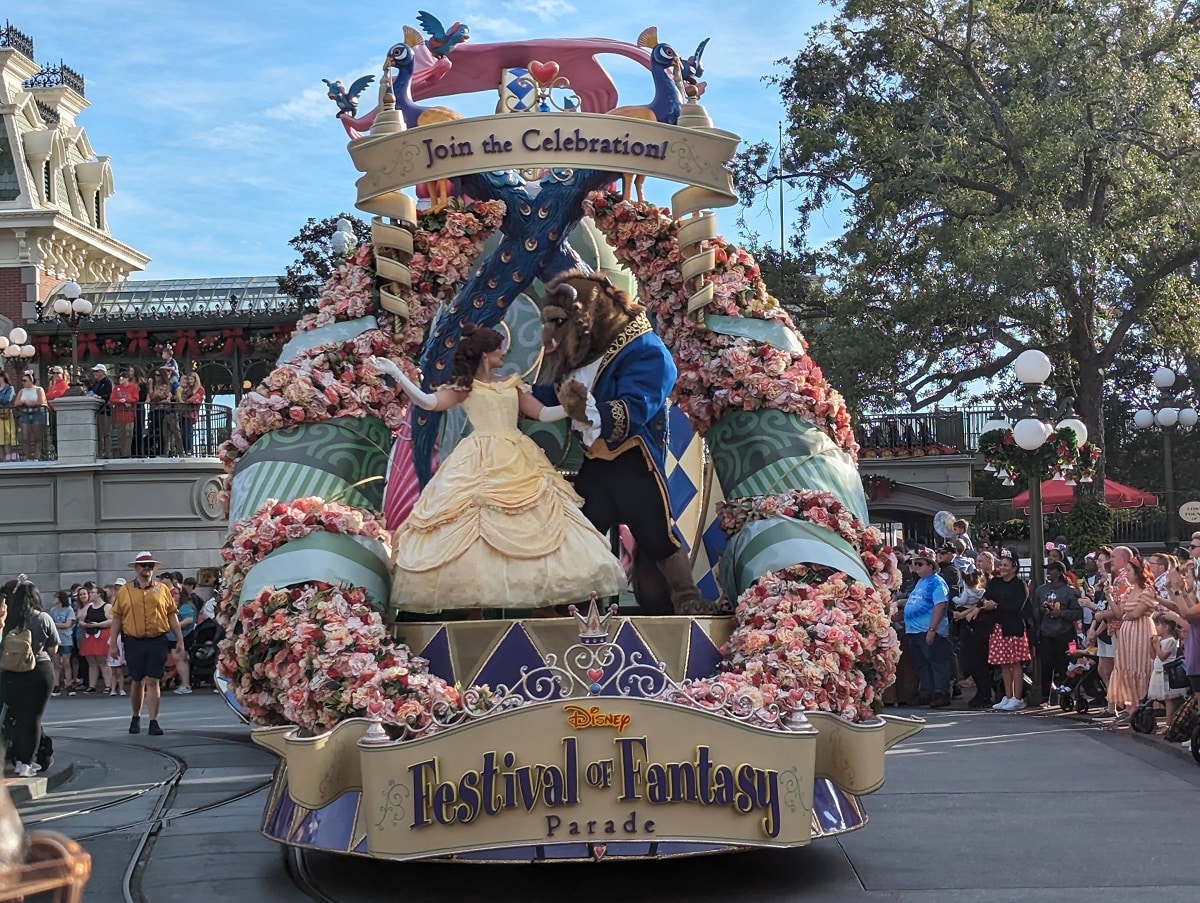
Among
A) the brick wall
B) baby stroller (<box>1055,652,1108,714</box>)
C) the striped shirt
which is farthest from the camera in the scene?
the brick wall

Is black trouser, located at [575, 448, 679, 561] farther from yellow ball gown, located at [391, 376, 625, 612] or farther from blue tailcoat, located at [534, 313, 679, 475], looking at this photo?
yellow ball gown, located at [391, 376, 625, 612]

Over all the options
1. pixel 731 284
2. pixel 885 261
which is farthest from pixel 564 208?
pixel 885 261

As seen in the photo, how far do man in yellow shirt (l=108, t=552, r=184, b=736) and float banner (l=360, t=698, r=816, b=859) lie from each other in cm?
792

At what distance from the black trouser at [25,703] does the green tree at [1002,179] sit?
14.2 metres

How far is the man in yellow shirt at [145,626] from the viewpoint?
13.8 metres

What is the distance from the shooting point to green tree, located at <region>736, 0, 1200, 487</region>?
22.7m

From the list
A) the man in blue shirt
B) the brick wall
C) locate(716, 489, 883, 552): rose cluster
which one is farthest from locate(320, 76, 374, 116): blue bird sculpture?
the brick wall

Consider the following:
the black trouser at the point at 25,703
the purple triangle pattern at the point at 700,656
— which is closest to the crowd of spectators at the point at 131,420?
the black trouser at the point at 25,703

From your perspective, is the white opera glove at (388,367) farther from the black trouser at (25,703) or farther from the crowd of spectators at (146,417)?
the crowd of spectators at (146,417)

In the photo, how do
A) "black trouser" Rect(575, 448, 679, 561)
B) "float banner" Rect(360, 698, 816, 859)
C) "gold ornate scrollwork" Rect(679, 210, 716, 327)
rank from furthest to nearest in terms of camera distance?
"gold ornate scrollwork" Rect(679, 210, 716, 327)
"black trouser" Rect(575, 448, 679, 561)
"float banner" Rect(360, 698, 816, 859)

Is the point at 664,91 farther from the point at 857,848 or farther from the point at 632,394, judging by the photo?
the point at 857,848

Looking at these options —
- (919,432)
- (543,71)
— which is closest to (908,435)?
(919,432)

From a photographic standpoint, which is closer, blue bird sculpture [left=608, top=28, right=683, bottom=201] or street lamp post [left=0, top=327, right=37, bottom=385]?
blue bird sculpture [left=608, top=28, right=683, bottom=201]

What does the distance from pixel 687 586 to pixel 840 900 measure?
6.53 feet
